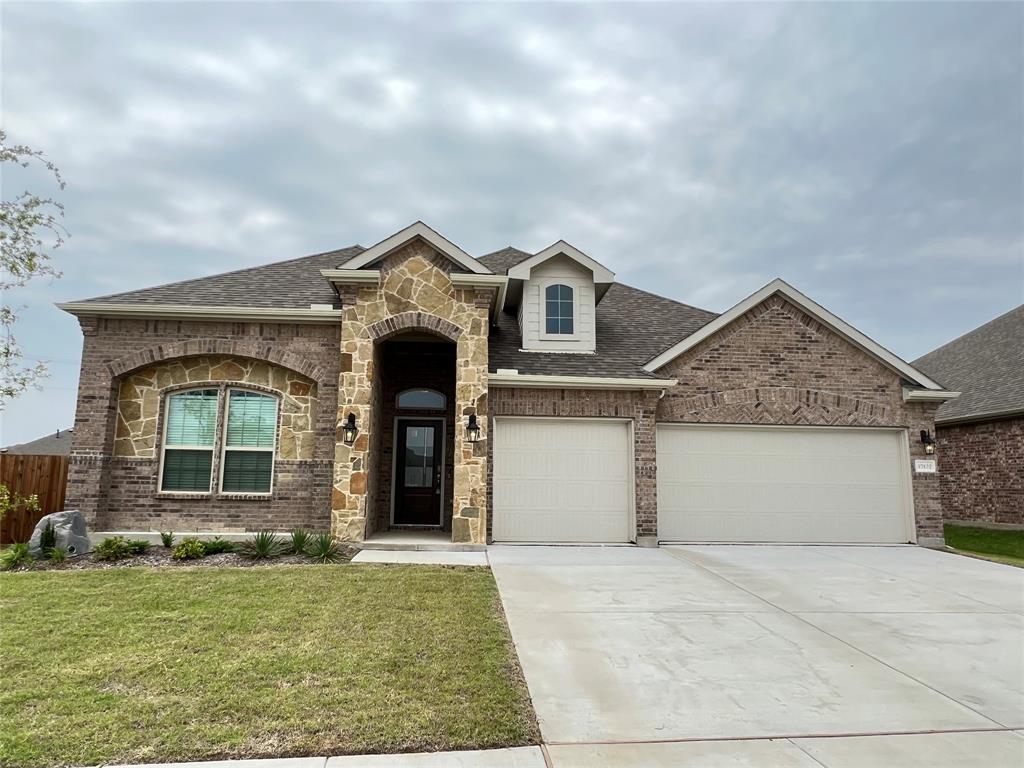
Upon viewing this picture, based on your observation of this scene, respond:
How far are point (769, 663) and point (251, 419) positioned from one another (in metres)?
9.33

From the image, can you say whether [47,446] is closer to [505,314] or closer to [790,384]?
[505,314]

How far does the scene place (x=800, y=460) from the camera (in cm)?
1166

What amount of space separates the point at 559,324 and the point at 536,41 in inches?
207

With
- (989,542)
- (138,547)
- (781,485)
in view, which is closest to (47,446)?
(138,547)

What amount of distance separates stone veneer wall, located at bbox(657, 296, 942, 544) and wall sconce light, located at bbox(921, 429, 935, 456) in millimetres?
98

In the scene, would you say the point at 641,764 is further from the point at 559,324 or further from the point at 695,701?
the point at 559,324

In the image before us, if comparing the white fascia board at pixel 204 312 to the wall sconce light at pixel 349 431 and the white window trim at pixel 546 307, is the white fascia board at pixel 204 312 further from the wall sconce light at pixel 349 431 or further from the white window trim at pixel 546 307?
the white window trim at pixel 546 307

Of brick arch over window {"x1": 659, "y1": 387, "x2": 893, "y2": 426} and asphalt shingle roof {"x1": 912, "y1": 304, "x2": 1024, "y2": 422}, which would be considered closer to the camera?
brick arch over window {"x1": 659, "y1": 387, "x2": 893, "y2": 426}

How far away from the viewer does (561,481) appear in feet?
35.8

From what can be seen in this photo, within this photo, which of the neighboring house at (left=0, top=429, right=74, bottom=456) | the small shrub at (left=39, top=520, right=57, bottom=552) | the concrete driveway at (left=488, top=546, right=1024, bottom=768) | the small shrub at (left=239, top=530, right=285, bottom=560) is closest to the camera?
the concrete driveway at (left=488, top=546, right=1024, bottom=768)

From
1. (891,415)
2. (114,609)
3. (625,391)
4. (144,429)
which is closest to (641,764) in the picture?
(114,609)

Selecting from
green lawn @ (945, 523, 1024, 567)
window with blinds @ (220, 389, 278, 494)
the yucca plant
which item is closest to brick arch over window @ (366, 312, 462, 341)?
window with blinds @ (220, 389, 278, 494)

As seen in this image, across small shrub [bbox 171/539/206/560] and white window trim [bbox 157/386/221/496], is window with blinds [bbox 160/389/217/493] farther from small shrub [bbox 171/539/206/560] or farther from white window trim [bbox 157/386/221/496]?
small shrub [bbox 171/539/206/560]

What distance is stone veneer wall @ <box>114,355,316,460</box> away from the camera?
34.3ft
